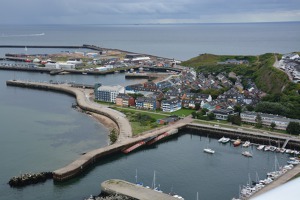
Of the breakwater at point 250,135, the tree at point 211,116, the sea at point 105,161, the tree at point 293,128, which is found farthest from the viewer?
the tree at point 211,116

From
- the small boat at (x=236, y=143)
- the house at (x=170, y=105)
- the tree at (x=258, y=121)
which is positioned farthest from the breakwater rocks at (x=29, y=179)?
the tree at (x=258, y=121)

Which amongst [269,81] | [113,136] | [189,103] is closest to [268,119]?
[189,103]

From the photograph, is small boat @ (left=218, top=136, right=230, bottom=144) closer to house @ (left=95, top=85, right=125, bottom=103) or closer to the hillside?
the hillside

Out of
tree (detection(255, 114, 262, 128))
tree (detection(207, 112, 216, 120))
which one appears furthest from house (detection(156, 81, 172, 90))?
tree (detection(255, 114, 262, 128))

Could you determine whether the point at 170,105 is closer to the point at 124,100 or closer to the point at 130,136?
the point at 124,100

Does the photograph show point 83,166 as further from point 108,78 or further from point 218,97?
point 108,78

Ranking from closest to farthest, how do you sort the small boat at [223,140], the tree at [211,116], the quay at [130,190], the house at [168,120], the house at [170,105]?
the quay at [130,190] < the small boat at [223,140] < the house at [168,120] < the tree at [211,116] < the house at [170,105]

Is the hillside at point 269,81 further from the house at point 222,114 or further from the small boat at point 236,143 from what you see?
the small boat at point 236,143
